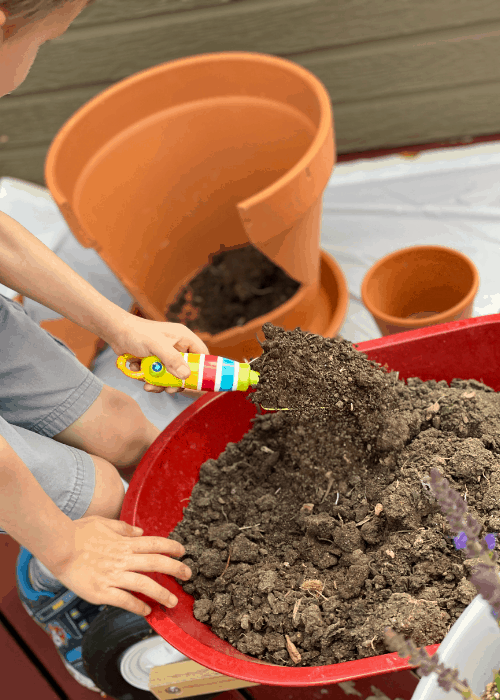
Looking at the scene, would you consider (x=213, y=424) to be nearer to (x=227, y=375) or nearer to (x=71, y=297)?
(x=227, y=375)

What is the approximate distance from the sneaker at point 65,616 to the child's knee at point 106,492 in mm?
161

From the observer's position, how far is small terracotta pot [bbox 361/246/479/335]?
117cm

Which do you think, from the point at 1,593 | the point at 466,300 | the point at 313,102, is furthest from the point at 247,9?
the point at 1,593

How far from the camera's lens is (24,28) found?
2.31ft

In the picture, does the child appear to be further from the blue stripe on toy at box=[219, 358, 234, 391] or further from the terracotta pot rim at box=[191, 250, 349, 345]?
the terracotta pot rim at box=[191, 250, 349, 345]

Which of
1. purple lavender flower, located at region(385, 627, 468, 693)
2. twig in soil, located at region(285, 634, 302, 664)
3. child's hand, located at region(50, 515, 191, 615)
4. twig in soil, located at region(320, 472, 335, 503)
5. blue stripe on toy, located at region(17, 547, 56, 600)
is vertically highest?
purple lavender flower, located at region(385, 627, 468, 693)

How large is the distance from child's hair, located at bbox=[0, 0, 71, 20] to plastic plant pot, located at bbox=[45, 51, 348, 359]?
1.45 feet

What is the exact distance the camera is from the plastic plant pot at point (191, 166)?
1.19 metres

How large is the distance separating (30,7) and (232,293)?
2.73ft

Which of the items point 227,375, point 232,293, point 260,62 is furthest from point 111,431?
point 260,62

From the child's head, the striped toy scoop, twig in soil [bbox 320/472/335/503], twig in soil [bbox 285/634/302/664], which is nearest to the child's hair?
the child's head

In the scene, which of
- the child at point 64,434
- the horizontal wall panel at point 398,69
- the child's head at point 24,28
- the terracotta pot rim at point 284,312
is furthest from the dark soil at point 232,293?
the child's head at point 24,28

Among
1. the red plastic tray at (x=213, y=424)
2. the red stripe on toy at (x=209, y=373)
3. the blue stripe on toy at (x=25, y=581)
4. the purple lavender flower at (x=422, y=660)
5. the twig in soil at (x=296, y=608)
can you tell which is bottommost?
the blue stripe on toy at (x=25, y=581)

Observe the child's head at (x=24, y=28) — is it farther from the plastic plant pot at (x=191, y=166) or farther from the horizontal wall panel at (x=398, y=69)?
the horizontal wall panel at (x=398, y=69)
